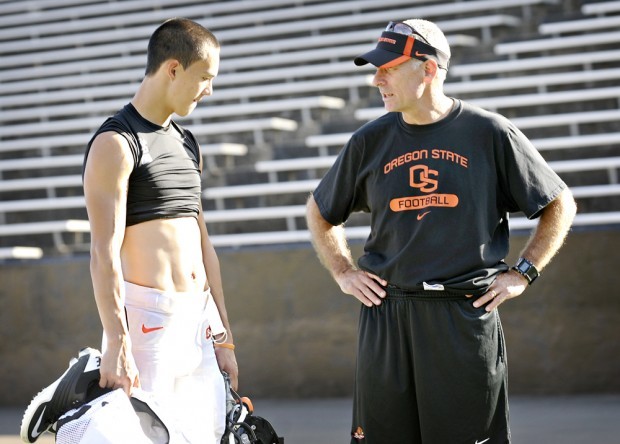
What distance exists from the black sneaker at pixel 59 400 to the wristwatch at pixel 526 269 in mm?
1269

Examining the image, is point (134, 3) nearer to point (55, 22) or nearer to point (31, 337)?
point (55, 22)

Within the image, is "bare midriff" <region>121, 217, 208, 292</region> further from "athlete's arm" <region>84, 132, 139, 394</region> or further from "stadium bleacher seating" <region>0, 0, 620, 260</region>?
"stadium bleacher seating" <region>0, 0, 620, 260</region>

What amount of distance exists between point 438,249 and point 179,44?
0.98 metres

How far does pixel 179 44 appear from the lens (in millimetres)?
3238

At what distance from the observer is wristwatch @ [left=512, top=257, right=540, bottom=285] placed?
3.26m

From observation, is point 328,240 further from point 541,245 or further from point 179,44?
point 179,44

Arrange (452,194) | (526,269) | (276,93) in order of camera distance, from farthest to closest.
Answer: (276,93), (526,269), (452,194)

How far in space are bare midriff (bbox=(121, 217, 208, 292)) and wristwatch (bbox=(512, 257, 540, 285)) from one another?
1.00 meters

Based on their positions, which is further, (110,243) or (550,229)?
(550,229)

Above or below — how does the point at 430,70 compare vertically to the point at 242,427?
above

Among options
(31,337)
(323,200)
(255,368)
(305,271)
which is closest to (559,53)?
(305,271)

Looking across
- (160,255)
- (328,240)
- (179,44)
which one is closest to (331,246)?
(328,240)

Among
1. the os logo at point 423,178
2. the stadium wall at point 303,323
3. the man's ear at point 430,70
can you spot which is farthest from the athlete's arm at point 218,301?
the stadium wall at point 303,323

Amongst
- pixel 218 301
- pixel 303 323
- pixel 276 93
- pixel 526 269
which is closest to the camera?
pixel 526 269
